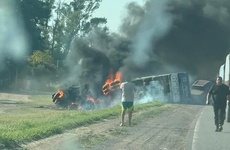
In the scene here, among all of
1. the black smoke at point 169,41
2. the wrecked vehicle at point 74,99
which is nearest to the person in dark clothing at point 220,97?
the wrecked vehicle at point 74,99

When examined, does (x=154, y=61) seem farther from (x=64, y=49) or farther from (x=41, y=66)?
(x=64, y=49)

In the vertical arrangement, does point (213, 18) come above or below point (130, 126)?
above

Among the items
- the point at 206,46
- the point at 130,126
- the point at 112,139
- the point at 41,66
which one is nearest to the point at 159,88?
the point at 206,46

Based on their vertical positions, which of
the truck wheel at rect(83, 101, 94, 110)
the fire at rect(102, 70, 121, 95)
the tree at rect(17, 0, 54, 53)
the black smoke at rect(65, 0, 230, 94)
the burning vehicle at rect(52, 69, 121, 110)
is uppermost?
the tree at rect(17, 0, 54, 53)

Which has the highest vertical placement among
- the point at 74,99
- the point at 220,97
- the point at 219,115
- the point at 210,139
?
the point at 220,97

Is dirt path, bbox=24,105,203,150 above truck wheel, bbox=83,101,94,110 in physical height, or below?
below

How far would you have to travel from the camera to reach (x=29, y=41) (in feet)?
242

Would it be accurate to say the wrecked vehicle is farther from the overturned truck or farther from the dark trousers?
the dark trousers

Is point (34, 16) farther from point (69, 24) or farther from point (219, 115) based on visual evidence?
point (219, 115)

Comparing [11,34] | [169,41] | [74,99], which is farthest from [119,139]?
[11,34]

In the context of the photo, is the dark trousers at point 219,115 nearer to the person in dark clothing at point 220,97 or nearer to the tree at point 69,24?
the person in dark clothing at point 220,97

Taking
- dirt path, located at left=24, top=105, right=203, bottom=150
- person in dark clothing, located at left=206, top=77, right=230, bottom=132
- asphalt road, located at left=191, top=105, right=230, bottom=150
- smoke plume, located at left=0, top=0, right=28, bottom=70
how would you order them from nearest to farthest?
dirt path, located at left=24, top=105, right=203, bottom=150, asphalt road, located at left=191, top=105, right=230, bottom=150, person in dark clothing, located at left=206, top=77, right=230, bottom=132, smoke plume, located at left=0, top=0, right=28, bottom=70

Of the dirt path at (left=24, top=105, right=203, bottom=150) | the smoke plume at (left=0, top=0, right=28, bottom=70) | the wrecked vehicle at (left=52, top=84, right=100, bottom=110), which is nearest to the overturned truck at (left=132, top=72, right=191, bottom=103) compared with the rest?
the wrecked vehicle at (left=52, top=84, right=100, bottom=110)

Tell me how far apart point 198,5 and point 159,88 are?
10962mm
